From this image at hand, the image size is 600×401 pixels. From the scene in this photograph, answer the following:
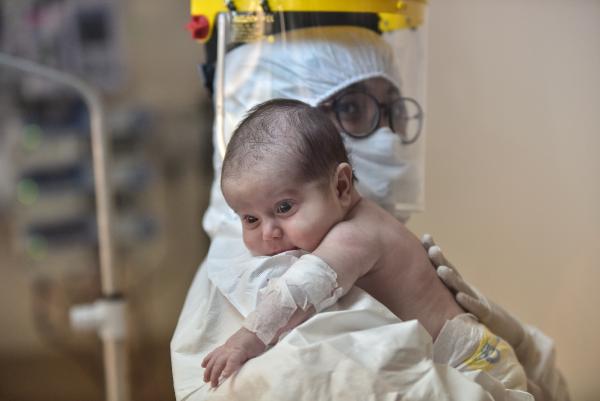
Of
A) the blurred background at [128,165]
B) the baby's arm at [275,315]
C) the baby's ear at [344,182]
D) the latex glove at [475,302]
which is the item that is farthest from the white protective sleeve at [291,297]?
the blurred background at [128,165]

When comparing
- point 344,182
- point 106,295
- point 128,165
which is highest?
point 344,182

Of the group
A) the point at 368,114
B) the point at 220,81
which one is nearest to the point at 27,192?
the point at 220,81

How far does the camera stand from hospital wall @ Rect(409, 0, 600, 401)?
0.95 m

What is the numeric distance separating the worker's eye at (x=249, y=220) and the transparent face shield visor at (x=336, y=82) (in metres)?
0.16

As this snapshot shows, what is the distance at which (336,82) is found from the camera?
87 cm

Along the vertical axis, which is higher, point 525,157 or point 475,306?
point 525,157

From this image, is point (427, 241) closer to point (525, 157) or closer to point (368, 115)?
point (368, 115)

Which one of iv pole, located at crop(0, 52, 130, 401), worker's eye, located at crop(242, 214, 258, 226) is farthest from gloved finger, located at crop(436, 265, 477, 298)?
iv pole, located at crop(0, 52, 130, 401)

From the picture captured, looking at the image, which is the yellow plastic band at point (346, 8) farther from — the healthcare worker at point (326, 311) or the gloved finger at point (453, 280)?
the gloved finger at point (453, 280)

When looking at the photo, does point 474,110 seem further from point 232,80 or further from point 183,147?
point 183,147

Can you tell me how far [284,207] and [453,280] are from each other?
Result: 23cm

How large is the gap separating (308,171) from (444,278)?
0.73 feet

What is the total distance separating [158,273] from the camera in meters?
1.89

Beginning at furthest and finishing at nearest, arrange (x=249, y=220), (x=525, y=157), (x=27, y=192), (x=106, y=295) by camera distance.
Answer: (x=27, y=192), (x=106, y=295), (x=525, y=157), (x=249, y=220)
